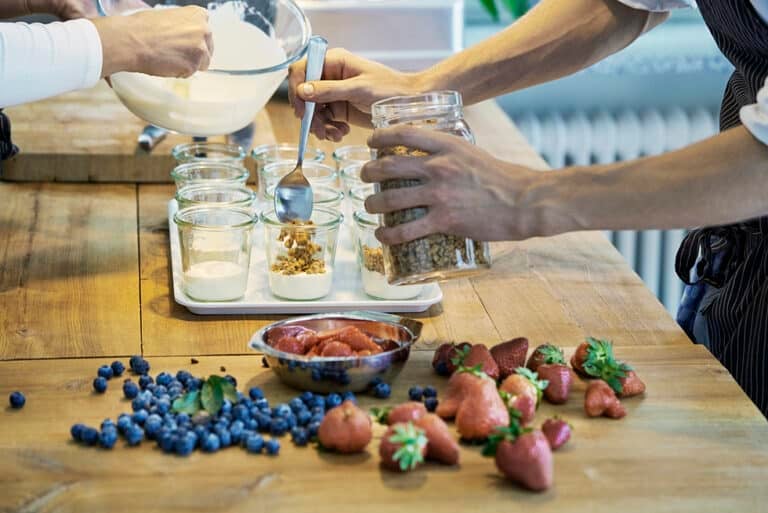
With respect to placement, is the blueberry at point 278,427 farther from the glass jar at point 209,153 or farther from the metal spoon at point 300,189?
the glass jar at point 209,153

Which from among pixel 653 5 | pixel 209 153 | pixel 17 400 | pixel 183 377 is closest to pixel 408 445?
pixel 183 377

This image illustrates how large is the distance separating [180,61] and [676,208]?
786mm

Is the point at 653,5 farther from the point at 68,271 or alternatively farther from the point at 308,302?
the point at 68,271

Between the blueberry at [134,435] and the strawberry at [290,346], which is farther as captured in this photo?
the strawberry at [290,346]

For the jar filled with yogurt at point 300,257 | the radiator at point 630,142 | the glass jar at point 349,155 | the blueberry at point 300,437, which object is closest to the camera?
the blueberry at point 300,437

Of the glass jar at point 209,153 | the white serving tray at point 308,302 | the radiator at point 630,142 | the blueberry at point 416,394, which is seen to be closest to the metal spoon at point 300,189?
the white serving tray at point 308,302

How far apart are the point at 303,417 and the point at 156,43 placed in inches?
26.9

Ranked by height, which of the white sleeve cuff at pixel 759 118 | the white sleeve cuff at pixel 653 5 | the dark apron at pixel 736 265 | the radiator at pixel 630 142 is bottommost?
the radiator at pixel 630 142

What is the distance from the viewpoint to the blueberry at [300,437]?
1195mm

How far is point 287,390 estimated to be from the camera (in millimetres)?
1328

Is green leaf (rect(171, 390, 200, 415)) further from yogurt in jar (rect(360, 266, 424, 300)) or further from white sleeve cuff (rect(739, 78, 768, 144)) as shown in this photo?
white sleeve cuff (rect(739, 78, 768, 144))

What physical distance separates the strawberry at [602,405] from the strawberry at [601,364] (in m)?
0.04

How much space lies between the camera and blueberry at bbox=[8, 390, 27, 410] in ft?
4.15

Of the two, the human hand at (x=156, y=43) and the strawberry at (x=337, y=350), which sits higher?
the human hand at (x=156, y=43)
